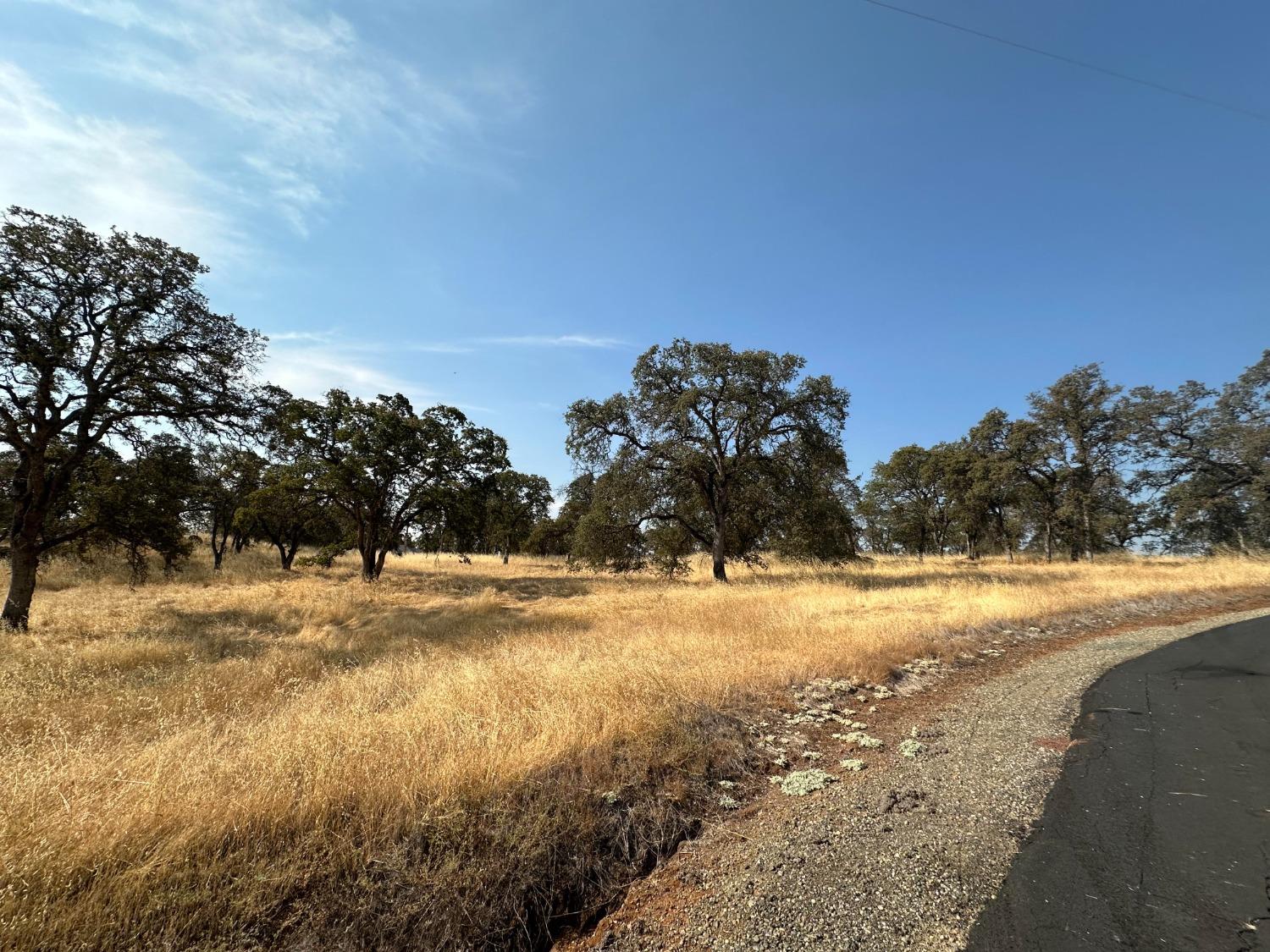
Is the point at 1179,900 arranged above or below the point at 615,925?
above

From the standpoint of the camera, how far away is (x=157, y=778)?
11.5 feet

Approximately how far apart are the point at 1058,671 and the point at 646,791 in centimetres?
808

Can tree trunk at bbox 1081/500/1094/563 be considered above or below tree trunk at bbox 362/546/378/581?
above

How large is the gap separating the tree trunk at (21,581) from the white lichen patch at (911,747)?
18030 mm

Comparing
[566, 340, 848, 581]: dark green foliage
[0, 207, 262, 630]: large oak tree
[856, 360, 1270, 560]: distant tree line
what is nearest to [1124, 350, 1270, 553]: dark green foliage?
[856, 360, 1270, 560]: distant tree line

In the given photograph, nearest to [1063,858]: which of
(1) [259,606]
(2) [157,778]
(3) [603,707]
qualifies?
(3) [603,707]

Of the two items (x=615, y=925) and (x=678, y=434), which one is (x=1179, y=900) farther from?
(x=678, y=434)

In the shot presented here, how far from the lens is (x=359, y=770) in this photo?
3.84m

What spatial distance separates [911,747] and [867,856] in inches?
90.7

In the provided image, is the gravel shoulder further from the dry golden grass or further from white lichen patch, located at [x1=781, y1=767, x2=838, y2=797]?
the dry golden grass

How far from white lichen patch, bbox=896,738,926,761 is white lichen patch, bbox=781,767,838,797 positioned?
3.31ft

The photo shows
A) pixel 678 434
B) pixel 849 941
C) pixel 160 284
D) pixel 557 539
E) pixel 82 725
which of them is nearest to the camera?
pixel 849 941

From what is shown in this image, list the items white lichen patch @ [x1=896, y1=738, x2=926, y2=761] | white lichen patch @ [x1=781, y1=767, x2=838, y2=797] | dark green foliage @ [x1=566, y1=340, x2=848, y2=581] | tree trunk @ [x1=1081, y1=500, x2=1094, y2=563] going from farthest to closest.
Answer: tree trunk @ [x1=1081, y1=500, x2=1094, y2=563], dark green foliage @ [x1=566, y1=340, x2=848, y2=581], white lichen patch @ [x1=896, y1=738, x2=926, y2=761], white lichen patch @ [x1=781, y1=767, x2=838, y2=797]

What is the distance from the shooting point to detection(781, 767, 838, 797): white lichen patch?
4422 millimetres
